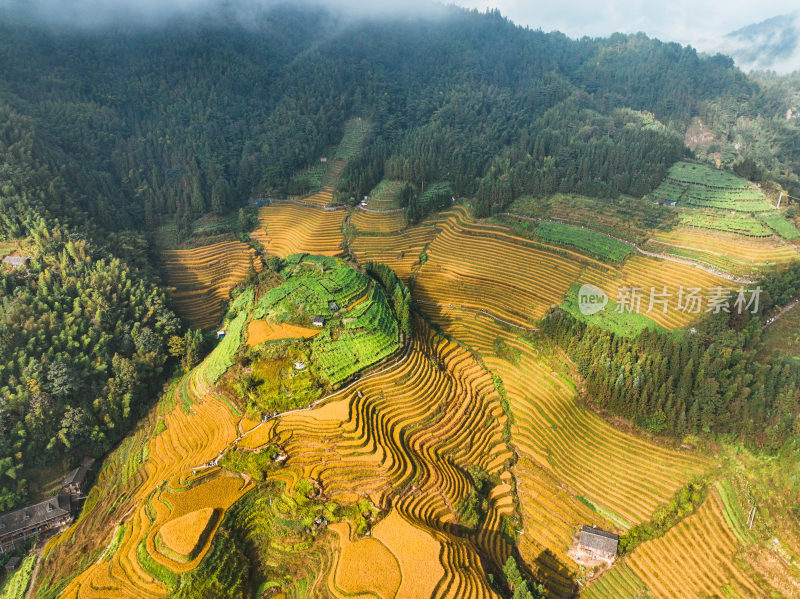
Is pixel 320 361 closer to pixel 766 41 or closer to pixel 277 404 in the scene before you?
pixel 277 404

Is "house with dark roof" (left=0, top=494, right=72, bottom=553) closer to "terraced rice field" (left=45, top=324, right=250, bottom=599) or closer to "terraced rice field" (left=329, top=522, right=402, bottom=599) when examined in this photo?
"terraced rice field" (left=45, top=324, right=250, bottom=599)

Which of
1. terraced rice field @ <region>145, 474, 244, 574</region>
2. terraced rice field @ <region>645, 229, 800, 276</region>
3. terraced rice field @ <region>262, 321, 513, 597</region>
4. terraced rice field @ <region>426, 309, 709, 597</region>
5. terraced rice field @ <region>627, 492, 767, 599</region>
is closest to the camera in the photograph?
terraced rice field @ <region>145, 474, 244, 574</region>

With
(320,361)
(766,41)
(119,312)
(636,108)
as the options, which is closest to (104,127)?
(119,312)

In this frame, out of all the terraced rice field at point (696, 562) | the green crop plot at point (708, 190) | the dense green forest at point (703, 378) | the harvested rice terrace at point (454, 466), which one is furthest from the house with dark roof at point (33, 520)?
the green crop plot at point (708, 190)

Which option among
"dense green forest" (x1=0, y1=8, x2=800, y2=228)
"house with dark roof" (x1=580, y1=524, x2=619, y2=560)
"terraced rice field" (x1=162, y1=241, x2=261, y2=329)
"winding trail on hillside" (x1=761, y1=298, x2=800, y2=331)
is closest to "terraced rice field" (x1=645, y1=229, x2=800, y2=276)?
"winding trail on hillside" (x1=761, y1=298, x2=800, y2=331)

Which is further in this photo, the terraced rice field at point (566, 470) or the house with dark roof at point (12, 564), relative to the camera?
the terraced rice field at point (566, 470)

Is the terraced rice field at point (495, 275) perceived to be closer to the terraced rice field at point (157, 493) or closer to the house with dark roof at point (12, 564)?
the terraced rice field at point (157, 493)

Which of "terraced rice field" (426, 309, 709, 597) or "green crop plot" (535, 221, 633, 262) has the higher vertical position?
"green crop plot" (535, 221, 633, 262)
